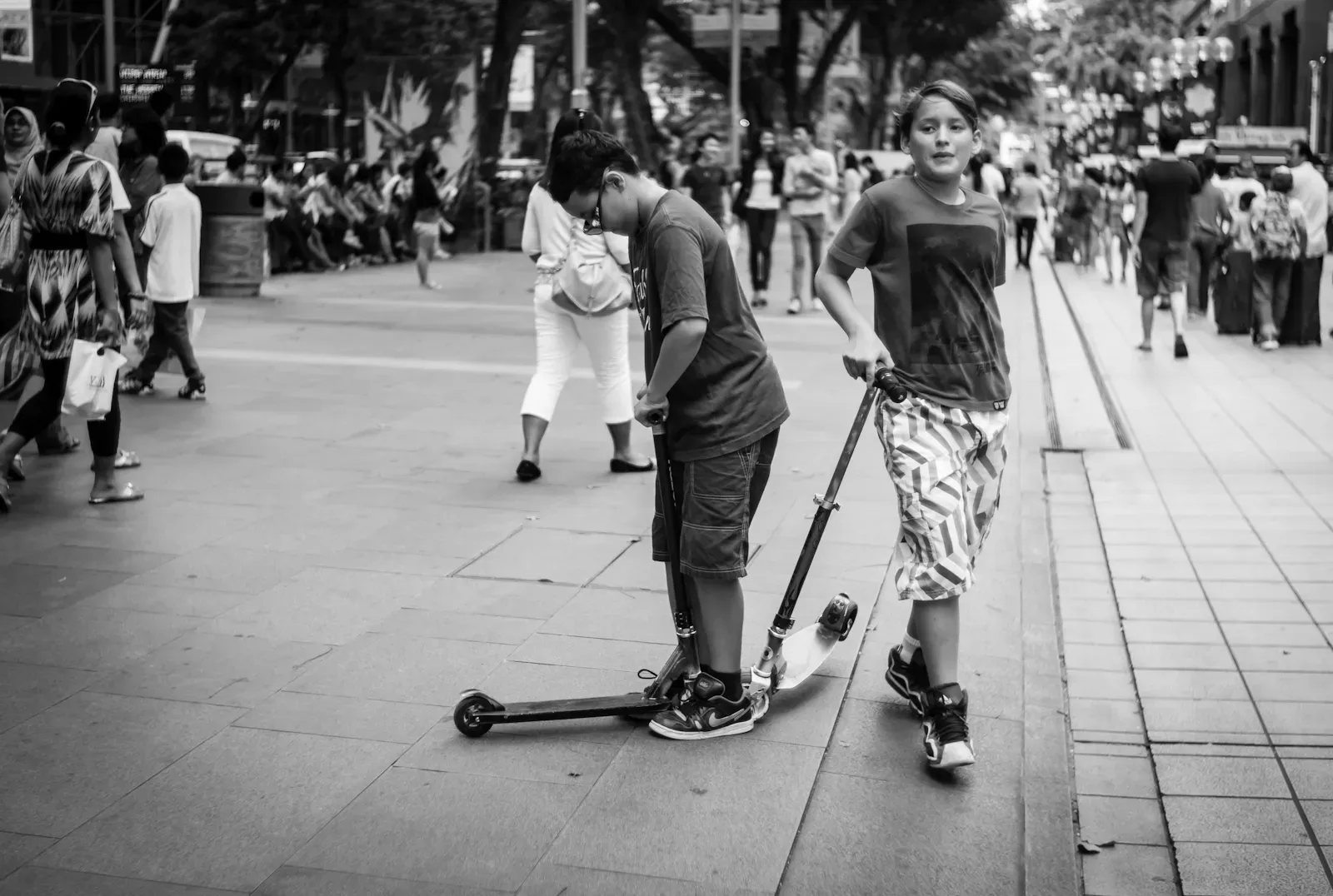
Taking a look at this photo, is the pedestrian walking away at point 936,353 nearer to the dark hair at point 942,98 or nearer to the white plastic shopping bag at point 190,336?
the dark hair at point 942,98

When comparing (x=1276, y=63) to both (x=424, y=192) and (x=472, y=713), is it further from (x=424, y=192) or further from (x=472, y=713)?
(x=472, y=713)

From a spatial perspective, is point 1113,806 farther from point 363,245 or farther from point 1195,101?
point 1195,101

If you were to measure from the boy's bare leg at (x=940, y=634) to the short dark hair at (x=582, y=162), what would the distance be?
1360 mm

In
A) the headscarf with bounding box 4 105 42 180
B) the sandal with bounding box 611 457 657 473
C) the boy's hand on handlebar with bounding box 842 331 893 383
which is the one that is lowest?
the sandal with bounding box 611 457 657 473

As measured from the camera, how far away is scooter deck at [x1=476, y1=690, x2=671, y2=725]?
4242 mm

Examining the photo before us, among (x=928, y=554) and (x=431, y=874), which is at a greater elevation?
(x=928, y=554)

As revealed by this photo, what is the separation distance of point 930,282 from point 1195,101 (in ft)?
175

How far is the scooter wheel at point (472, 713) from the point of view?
422 cm

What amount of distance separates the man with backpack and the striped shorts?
419 inches

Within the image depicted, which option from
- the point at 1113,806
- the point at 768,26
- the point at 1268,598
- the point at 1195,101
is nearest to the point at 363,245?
the point at 768,26

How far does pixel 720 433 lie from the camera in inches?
165

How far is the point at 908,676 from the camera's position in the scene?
457 cm

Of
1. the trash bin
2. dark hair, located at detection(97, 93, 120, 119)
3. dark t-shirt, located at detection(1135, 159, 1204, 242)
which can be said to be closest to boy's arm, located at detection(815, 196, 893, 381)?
dark hair, located at detection(97, 93, 120, 119)

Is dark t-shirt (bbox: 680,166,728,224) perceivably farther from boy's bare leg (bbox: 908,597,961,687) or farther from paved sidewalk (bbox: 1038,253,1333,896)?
boy's bare leg (bbox: 908,597,961,687)
